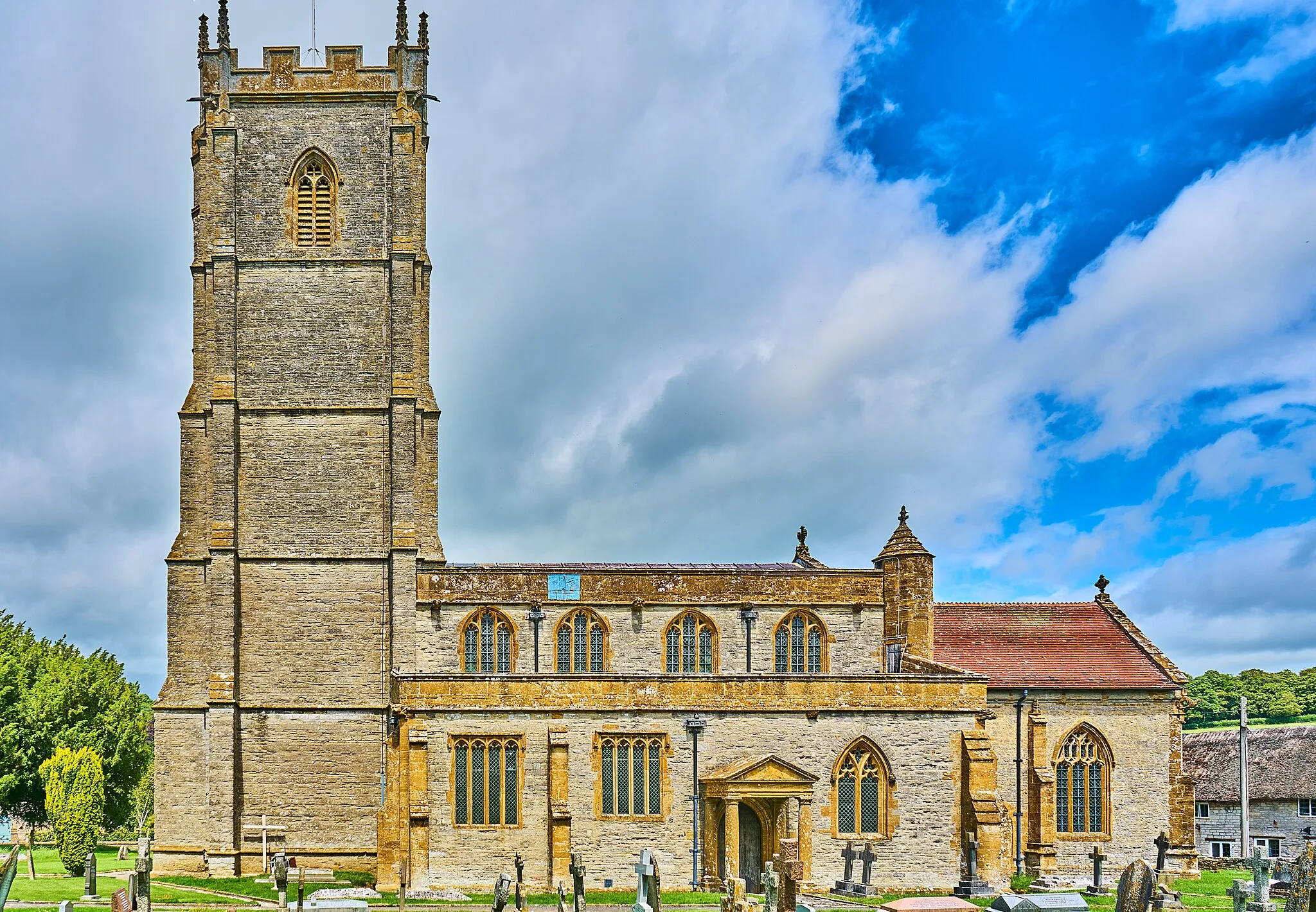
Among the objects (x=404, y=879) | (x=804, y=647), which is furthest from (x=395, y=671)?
(x=804, y=647)

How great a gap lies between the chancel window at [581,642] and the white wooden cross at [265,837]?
9.82m

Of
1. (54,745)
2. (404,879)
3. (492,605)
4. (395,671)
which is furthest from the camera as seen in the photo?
(54,745)

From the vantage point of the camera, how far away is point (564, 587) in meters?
41.6

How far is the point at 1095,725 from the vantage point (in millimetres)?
40281

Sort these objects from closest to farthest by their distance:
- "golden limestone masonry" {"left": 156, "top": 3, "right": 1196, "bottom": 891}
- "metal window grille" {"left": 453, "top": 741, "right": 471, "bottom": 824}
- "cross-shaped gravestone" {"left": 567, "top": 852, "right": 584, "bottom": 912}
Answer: "cross-shaped gravestone" {"left": 567, "top": 852, "right": 584, "bottom": 912}, "metal window grille" {"left": 453, "top": 741, "right": 471, "bottom": 824}, "golden limestone masonry" {"left": 156, "top": 3, "right": 1196, "bottom": 891}

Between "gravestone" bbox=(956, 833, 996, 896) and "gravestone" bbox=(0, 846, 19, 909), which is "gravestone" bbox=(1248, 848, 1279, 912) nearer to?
"gravestone" bbox=(956, 833, 996, 896)

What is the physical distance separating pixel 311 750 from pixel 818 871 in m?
16.1

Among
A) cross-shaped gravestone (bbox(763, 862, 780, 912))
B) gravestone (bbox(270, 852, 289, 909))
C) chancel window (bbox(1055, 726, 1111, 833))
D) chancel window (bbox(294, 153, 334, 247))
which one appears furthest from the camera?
chancel window (bbox(294, 153, 334, 247))

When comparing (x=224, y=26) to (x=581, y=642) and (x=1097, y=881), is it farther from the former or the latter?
(x=1097, y=881)

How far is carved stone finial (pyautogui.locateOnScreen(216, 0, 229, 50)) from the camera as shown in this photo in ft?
142

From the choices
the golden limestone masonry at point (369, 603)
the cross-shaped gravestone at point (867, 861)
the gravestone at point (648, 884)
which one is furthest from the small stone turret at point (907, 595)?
the gravestone at point (648, 884)

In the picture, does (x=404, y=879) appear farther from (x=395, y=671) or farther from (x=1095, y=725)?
(x=1095, y=725)

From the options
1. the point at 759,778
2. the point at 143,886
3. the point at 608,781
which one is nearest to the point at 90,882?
the point at 143,886

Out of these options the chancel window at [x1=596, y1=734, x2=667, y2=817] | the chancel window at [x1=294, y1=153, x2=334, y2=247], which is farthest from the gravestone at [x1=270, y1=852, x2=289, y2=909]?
the chancel window at [x1=294, y1=153, x2=334, y2=247]
